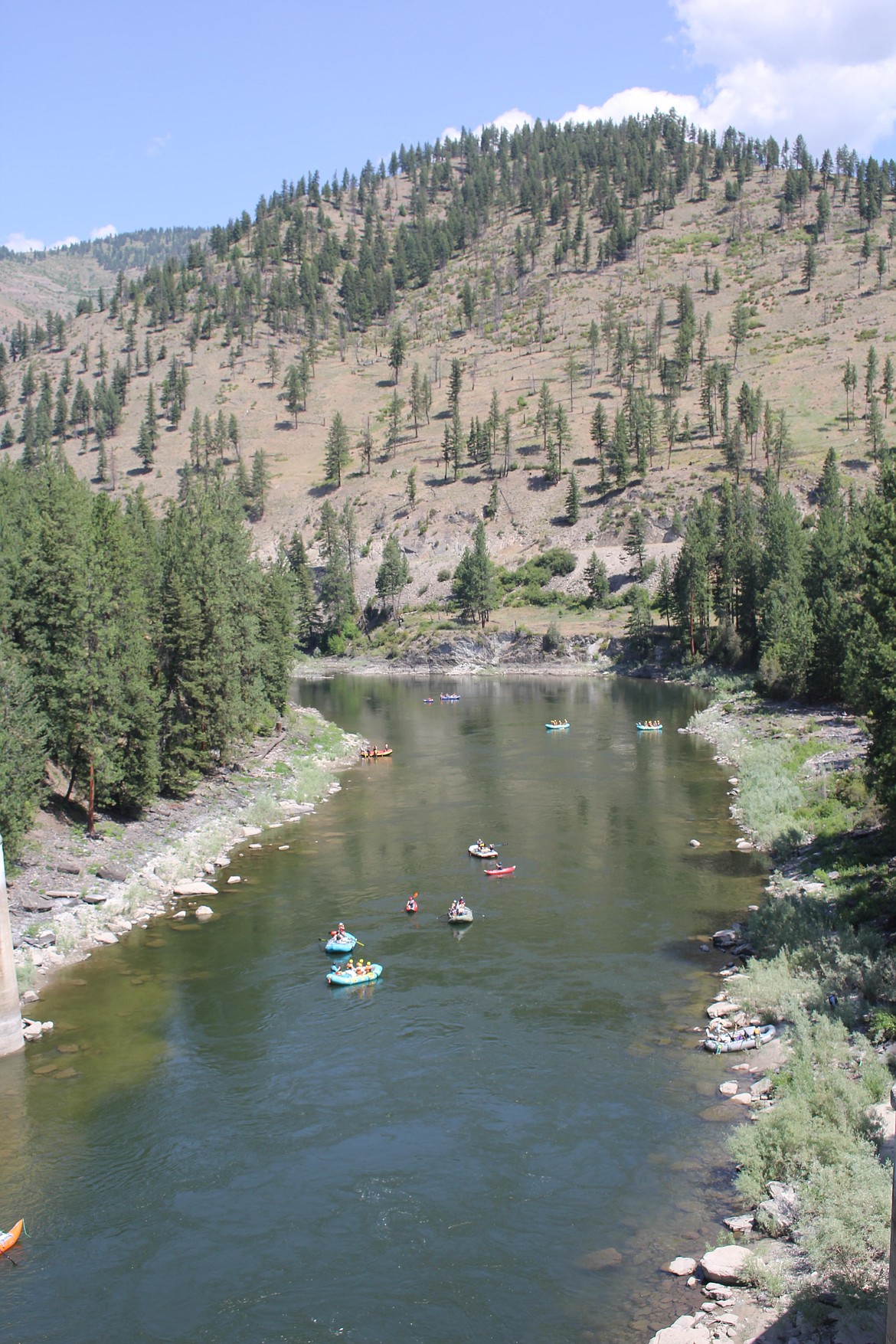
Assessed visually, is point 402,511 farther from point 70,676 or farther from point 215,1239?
point 215,1239

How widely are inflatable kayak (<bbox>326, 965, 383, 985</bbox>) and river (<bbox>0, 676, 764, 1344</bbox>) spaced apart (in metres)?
0.61

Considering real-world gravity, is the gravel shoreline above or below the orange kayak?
above

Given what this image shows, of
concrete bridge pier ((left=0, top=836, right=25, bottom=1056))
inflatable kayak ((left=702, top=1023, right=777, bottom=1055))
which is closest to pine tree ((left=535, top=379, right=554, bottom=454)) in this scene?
inflatable kayak ((left=702, top=1023, right=777, bottom=1055))

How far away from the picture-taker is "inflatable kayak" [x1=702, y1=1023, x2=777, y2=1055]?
2548cm

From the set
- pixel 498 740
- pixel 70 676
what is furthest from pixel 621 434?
pixel 70 676

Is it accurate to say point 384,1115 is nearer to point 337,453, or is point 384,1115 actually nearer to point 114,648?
point 114,648

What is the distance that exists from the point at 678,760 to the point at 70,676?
42005mm

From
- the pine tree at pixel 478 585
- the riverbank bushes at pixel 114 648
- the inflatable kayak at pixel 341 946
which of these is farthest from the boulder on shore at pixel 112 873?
the pine tree at pixel 478 585

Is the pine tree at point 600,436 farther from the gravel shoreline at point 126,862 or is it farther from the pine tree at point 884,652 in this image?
the pine tree at point 884,652

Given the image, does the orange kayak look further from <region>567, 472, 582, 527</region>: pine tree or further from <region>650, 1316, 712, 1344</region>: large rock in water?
<region>567, 472, 582, 527</region>: pine tree

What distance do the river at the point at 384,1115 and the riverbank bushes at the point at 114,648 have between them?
7.72 m

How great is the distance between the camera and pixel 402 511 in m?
174

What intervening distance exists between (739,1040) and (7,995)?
2009 centimetres

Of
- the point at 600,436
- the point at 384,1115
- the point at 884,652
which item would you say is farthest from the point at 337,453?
the point at 384,1115
